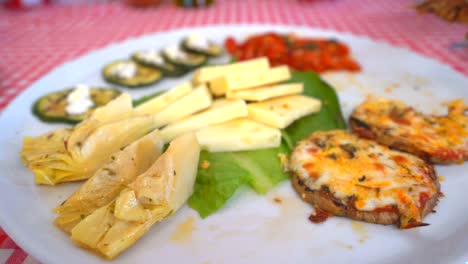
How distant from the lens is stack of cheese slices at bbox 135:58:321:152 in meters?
2.33

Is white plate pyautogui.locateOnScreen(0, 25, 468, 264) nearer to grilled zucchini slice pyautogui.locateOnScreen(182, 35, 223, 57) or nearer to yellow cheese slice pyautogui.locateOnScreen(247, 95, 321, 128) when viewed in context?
yellow cheese slice pyautogui.locateOnScreen(247, 95, 321, 128)

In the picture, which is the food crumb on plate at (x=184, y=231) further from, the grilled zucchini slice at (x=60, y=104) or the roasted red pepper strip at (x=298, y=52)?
the roasted red pepper strip at (x=298, y=52)

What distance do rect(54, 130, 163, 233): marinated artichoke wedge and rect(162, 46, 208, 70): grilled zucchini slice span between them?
1.58 meters

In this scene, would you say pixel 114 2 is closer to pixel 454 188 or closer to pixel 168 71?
pixel 168 71

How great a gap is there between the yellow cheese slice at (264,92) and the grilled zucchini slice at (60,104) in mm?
1065

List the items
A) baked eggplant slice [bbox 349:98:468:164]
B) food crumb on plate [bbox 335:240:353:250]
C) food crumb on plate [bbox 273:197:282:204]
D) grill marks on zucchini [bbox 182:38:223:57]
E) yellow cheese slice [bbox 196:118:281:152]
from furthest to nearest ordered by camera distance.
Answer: grill marks on zucchini [bbox 182:38:223:57], yellow cheese slice [bbox 196:118:281:152], baked eggplant slice [bbox 349:98:468:164], food crumb on plate [bbox 273:197:282:204], food crumb on plate [bbox 335:240:353:250]

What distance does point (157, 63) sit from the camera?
11.3ft

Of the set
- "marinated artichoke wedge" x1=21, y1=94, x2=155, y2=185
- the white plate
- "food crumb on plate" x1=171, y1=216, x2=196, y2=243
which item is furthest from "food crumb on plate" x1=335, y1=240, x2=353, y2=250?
"marinated artichoke wedge" x1=21, y1=94, x2=155, y2=185

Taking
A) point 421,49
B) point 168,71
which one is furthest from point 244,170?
point 421,49

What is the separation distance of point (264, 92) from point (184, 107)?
0.60m

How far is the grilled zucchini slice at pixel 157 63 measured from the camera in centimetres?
338

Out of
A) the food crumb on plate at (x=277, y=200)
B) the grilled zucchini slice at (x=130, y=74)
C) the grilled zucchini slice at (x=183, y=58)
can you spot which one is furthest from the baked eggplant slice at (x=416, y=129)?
the grilled zucchini slice at (x=130, y=74)

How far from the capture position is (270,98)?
8.83 ft

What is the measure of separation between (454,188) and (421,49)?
257cm
